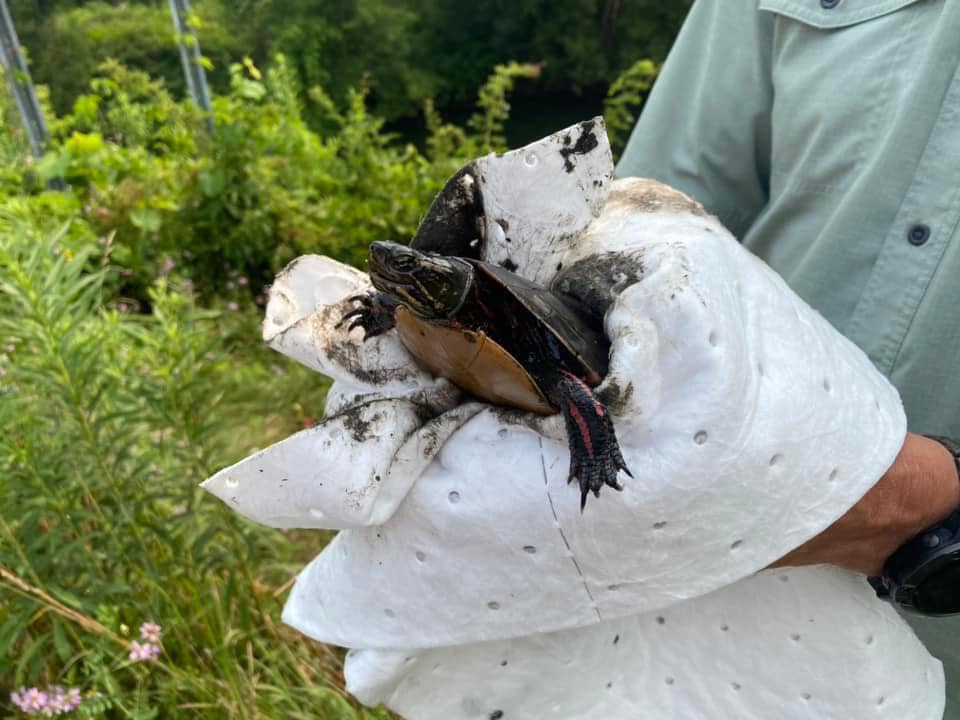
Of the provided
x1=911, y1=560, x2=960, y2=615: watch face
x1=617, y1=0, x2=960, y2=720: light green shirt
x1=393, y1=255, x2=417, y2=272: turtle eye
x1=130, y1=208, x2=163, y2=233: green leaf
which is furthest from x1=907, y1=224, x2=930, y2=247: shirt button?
x1=130, y1=208, x2=163, y2=233: green leaf

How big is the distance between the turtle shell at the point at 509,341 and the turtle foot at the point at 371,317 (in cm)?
4

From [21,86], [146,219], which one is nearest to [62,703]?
[146,219]

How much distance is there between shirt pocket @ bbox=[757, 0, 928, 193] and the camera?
2.93 ft

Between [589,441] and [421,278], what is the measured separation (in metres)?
0.21

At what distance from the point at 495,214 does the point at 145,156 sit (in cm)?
364

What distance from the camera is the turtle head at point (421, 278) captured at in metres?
0.70

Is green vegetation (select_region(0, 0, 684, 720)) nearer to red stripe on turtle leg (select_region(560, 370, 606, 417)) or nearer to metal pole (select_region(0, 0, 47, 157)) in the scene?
metal pole (select_region(0, 0, 47, 157))

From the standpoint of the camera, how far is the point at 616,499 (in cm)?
65

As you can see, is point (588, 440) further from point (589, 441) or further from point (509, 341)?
point (509, 341)

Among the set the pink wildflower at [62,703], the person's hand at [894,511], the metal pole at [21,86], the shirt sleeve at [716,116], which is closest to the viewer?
the person's hand at [894,511]

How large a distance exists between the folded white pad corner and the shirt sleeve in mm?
272

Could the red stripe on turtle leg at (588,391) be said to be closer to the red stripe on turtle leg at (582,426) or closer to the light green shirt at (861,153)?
the red stripe on turtle leg at (582,426)

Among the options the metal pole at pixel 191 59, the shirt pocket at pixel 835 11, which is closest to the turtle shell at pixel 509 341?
the shirt pocket at pixel 835 11

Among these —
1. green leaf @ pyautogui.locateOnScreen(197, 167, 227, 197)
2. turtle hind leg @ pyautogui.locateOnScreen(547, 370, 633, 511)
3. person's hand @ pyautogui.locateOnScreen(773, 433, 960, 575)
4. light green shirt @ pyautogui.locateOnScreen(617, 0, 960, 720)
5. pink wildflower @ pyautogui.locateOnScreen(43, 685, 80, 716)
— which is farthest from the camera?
green leaf @ pyautogui.locateOnScreen(197, 167, 227, 197)
